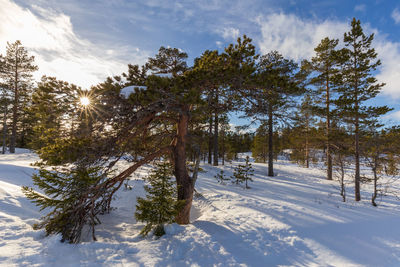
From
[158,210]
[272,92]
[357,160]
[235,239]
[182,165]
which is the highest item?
[272,92]

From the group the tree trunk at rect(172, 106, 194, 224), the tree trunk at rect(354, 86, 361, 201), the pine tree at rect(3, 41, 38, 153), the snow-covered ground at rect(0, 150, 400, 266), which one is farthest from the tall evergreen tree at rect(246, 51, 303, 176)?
the pine tree at rect(3, 41, 38, 153)

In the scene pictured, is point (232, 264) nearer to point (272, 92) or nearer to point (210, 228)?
point (210, 228)

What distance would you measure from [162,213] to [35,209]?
573 cm

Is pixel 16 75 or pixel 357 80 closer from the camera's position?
pixel 357 80

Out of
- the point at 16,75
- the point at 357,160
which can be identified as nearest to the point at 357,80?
the point at 357,160

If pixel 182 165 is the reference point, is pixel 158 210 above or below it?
below

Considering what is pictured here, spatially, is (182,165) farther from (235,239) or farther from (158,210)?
(235,239)

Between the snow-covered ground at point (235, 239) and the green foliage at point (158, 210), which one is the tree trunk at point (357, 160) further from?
the green foliage at point (158, 210)

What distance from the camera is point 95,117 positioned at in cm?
461

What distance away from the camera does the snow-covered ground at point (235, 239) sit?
4199 mm

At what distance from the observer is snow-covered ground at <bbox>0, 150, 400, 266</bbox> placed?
165 inches

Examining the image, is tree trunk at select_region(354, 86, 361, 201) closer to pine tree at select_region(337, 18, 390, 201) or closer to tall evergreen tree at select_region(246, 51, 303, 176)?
pine tree at select_region(337, 18, 390, 201)

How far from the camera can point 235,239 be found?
5348 mm

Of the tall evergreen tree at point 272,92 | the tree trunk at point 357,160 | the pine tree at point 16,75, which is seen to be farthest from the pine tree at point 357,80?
the pine tree at point 16,75
